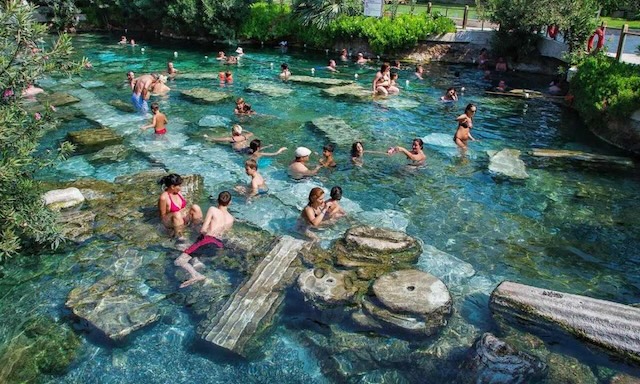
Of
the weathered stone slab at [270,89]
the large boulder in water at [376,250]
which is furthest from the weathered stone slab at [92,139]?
the large boulder in water at [376,250]

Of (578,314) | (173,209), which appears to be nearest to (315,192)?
(173,209)

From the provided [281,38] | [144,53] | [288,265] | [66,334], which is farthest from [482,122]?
[144,53]

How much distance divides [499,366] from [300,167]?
25.7ft

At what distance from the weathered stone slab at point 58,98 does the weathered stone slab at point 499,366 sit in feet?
60.4

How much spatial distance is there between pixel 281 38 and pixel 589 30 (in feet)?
61.8

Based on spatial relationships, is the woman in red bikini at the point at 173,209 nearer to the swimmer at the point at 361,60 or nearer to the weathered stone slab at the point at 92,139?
the weathered stone slab at the point at 92,139

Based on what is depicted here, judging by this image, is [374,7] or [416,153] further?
[374,7]

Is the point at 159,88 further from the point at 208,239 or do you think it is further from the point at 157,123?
the point at 208,239

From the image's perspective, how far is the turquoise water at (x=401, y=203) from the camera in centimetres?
770

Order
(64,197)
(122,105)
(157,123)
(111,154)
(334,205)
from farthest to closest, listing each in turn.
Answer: (122,105)
(157,123)
(111,154)
(64,197)
(334,205)

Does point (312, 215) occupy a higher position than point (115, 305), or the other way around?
point (312, 215)

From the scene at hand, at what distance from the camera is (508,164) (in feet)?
48.1

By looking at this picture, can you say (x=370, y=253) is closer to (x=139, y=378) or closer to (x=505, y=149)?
(x=139, y=378)

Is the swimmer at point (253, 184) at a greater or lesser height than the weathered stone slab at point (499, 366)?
greater
